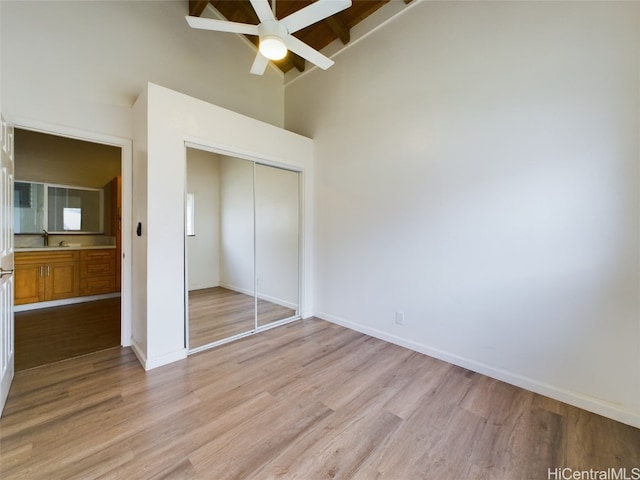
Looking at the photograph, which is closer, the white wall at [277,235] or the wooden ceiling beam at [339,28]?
the wooden ceiling beam at [339,28]

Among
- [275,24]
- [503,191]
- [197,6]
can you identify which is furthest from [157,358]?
[197,6]

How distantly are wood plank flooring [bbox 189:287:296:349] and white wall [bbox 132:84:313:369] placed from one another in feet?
0.98

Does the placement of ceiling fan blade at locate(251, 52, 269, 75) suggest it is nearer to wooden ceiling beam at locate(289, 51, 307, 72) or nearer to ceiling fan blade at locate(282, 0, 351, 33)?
ceiling fan blade at locate(282, 0, 351, 33)

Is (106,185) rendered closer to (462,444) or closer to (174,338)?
(174,338)

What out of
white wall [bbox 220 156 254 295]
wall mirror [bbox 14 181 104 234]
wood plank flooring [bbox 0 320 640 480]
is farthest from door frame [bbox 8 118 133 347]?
wall mirror [bbox 14 181 104 234]

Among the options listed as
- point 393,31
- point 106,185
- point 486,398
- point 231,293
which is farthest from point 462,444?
point 106,185

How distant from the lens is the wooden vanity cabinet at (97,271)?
4.30 m

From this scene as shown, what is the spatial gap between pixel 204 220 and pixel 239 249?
20.6 inches

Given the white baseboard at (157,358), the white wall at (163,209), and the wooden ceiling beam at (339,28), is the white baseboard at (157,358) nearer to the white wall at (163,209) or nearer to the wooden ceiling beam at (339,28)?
the white wall at (163,209)

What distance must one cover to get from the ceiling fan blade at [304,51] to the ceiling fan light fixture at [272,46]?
65mm

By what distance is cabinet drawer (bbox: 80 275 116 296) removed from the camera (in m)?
4.32

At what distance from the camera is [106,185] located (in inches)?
195

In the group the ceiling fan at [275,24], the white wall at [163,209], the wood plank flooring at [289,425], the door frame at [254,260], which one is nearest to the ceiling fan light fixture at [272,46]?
the ceiling fan at [275,24]

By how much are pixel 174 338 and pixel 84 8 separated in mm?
3267
